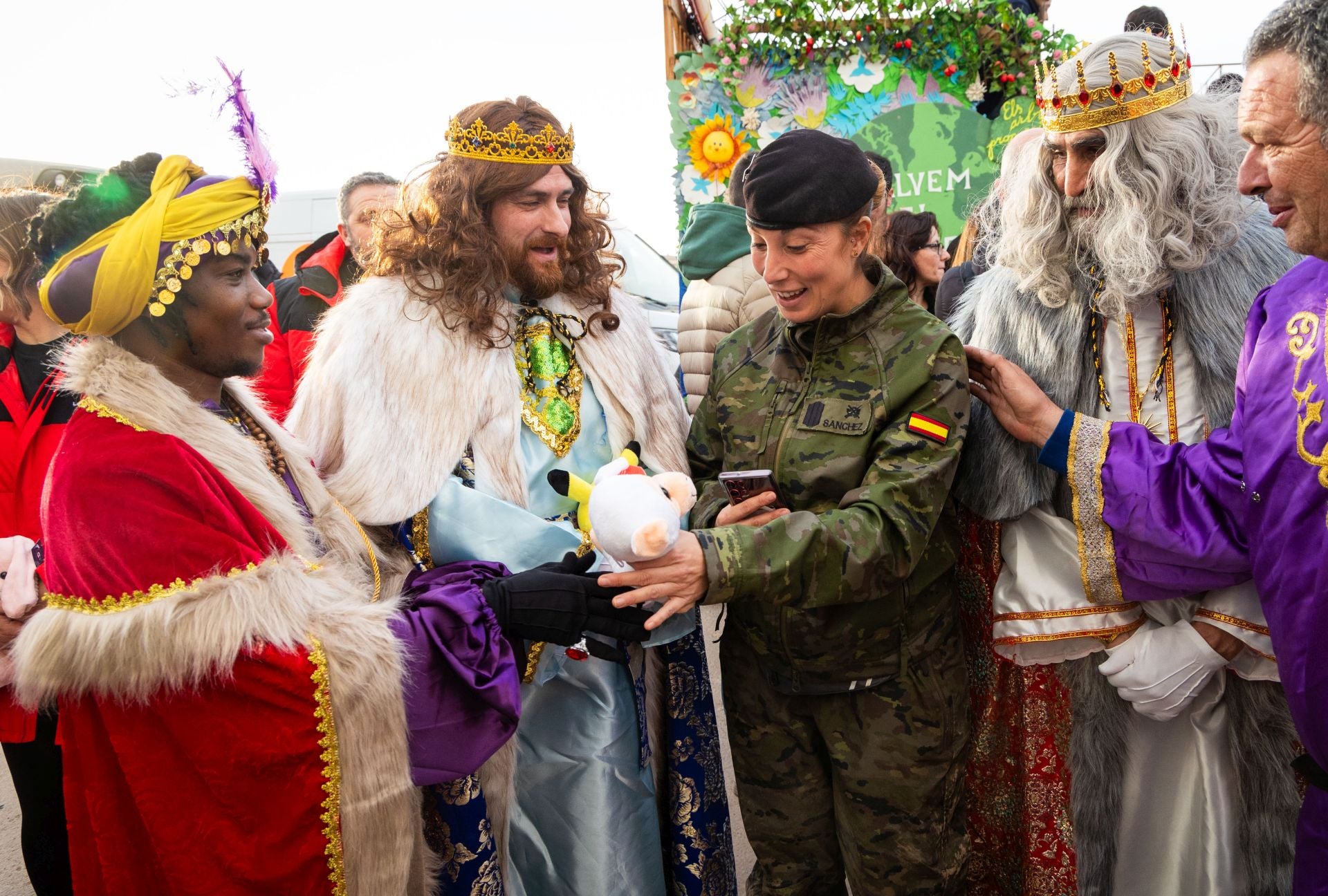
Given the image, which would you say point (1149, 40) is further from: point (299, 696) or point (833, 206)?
point (299, 696)

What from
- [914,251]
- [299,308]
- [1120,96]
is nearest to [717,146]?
[914,251]

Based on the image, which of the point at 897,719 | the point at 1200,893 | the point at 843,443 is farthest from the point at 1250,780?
the point at 843,443

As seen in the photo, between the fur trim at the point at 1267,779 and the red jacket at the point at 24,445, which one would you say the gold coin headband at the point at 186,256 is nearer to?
the red jacket at the point at 24,445

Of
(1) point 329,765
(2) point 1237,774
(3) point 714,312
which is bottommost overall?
(2) point 1237,774

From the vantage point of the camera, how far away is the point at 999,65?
673cm

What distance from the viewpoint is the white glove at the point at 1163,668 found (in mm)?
2150

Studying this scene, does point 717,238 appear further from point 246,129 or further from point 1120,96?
point 246,129

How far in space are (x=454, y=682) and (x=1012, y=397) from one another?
1.47m

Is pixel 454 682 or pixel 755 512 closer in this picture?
pixel 454 682

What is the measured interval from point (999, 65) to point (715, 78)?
204 centimetres

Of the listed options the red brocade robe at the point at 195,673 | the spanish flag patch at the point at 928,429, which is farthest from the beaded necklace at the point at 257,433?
the spanish flag patch at the point at 928,429

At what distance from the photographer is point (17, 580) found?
6.77 feet

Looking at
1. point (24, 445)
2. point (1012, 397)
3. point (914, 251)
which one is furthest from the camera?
point (914, 251)

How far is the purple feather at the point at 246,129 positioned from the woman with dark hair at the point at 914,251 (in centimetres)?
331
